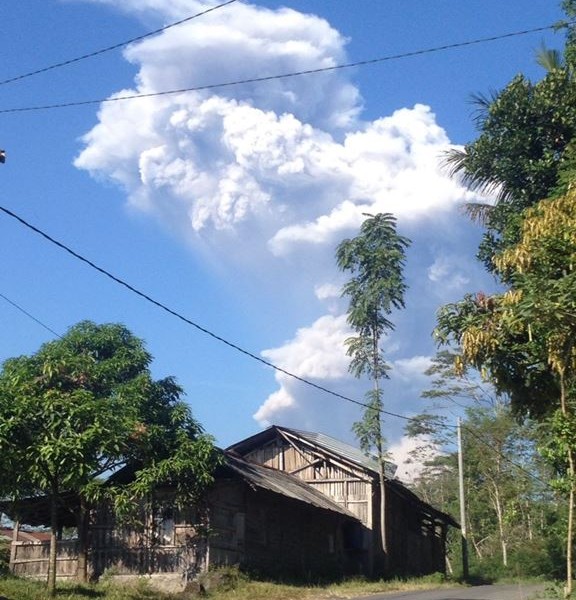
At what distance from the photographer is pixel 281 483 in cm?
3056

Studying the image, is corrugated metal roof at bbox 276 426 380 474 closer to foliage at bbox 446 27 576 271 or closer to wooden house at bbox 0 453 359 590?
wooden house at bbox 0 453 359 590

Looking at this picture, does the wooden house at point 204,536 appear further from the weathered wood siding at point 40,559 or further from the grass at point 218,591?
the grass at point 218,591

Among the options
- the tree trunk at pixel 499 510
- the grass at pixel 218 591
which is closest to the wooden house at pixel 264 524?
the grass at pixel 218 591

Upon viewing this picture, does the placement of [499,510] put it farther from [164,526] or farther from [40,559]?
[40,559]

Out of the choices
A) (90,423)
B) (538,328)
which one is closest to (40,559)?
(90,423)

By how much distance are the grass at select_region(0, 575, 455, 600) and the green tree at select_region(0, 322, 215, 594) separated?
3.21ft

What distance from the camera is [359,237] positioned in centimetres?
3747

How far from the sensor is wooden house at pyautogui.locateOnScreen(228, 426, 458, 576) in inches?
1372

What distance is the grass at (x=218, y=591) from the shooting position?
20.6 m

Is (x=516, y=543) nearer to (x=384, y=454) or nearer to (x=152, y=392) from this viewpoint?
(x=384, y=454)

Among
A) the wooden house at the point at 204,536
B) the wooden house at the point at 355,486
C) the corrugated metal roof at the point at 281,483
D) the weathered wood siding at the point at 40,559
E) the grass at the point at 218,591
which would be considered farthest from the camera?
the wooden house at the point at 355,486

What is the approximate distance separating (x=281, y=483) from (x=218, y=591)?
21.8 feet

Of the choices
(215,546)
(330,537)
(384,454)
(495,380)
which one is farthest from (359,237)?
(495,380)

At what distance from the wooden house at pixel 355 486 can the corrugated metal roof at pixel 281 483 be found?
27.7 inches
